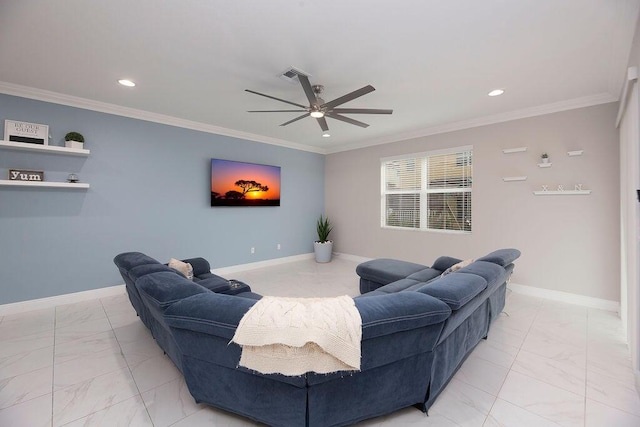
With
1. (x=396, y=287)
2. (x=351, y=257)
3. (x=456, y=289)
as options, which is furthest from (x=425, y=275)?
(x=351, y=257)

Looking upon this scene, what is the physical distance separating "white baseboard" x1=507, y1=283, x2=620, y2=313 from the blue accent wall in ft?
14.3

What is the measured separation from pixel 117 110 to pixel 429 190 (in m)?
5.14

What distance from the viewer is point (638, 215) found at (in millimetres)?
1919

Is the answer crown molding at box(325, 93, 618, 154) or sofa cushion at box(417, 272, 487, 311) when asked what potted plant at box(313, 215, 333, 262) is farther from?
sofa cushion at box(417, 272, 487, 311)

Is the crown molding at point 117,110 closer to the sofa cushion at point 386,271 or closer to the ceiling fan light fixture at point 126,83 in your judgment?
the ceiling fan light fixture at point 126,83

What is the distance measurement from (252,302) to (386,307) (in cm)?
72

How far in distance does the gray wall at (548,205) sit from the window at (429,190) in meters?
0.17

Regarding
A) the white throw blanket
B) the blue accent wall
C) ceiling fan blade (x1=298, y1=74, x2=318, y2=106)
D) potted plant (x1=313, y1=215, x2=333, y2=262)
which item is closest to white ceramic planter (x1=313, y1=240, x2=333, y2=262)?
potted plant (x1=313, y1=215, x2=333, y2=262)

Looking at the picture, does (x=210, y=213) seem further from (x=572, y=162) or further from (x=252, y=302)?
(x=572, y=162)

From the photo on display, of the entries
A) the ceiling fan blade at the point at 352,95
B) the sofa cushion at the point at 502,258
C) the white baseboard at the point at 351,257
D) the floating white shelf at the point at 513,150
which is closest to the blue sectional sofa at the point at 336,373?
the sofa cushion at the point at 502,258

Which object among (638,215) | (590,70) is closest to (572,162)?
(590,70)

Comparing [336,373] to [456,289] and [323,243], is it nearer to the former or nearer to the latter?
[456,289]

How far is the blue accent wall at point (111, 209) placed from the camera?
3.31 metres

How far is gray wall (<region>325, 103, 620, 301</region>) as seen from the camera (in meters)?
3.40
